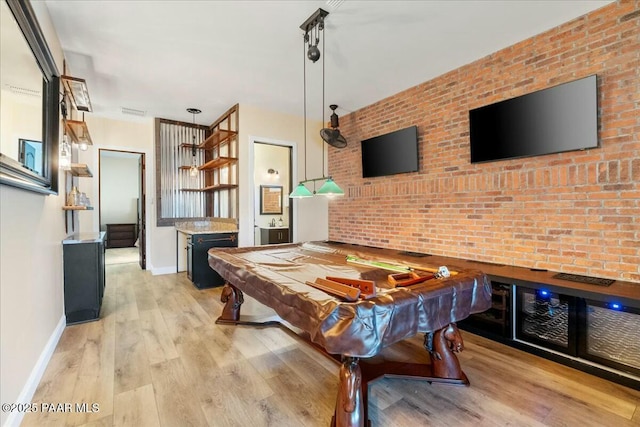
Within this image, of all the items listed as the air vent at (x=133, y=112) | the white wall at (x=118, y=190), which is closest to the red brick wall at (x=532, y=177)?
Result: the air vent at (x=133, y=112)

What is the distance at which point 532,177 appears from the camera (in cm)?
272

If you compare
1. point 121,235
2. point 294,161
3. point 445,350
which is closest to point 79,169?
point 294,161

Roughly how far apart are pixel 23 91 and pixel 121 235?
8.15 metres

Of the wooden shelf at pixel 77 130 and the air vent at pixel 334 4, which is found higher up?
the air vent at pixel 334 4

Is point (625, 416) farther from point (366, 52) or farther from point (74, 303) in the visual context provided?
point (74, 303)

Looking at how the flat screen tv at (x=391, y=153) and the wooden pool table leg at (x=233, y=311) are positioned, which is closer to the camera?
the wooden pool table leg at (x=233, y=311)

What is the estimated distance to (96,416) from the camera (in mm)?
1648

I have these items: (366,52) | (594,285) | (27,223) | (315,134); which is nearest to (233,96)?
(315,134)

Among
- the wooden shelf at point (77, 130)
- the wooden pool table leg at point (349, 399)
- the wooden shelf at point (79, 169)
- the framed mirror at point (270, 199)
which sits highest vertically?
the wooden shelf at point (77, 130)

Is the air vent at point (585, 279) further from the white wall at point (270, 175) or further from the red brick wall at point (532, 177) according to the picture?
the white wall at point (270, 175)

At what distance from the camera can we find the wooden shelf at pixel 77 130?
3123 millimetres

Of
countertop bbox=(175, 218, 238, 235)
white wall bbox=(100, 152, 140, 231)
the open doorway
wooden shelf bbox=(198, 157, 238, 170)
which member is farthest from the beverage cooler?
white wall bbox=(100, 152, 140, 231)

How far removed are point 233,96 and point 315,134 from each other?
5.37 ft

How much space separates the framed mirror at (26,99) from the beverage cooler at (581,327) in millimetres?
3545
